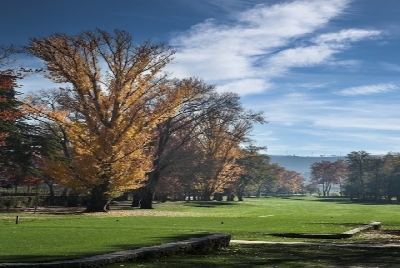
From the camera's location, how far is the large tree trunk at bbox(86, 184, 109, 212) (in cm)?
4572

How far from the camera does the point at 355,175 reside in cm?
12988

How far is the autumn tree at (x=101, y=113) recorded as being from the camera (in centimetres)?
4369

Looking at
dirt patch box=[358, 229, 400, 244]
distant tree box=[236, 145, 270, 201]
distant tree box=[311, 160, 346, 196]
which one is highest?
distant tree box=[311, 160, 346, 196]

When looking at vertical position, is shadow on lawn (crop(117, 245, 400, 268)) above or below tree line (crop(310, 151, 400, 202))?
below

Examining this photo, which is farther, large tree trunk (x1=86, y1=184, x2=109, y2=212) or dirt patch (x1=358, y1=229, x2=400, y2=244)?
large tree trunk (x1=86, y1=184, x2=109, y2=212)

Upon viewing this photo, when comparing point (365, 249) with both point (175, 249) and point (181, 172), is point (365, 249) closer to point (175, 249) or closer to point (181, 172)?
point (175, 249)

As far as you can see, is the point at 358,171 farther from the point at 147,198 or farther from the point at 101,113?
the point at 101,113

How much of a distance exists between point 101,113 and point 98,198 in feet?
24.2

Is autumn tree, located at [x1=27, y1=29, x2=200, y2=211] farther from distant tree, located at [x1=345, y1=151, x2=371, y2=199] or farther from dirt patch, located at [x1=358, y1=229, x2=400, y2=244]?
distant tree, located at [x1=345, y1=151, x2=371, y2=199]

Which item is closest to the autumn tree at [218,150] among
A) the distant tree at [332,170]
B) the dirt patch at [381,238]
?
the dirt patch at [381,238]

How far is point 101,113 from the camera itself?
45.0 m

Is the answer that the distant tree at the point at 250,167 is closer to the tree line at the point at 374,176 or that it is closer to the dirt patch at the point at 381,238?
the tree line at the point at 374,176

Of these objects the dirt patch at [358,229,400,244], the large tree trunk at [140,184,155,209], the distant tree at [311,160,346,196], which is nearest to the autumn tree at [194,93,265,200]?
the large tree trunk at [140,184,155,209]

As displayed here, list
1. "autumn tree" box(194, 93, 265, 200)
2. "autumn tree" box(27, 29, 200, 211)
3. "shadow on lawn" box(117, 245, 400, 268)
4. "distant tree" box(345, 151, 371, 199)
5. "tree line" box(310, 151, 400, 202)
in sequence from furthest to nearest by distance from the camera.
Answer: "distant tree" box(345, 151, 371, 199), "tree line" box(310, 151, 400, 202), "autumn tree" box(194, 93, 265, 200), "autumn tree" box(27, 29, 200, 211), "shadow on lawn" box(117, 245, 400, 268)
